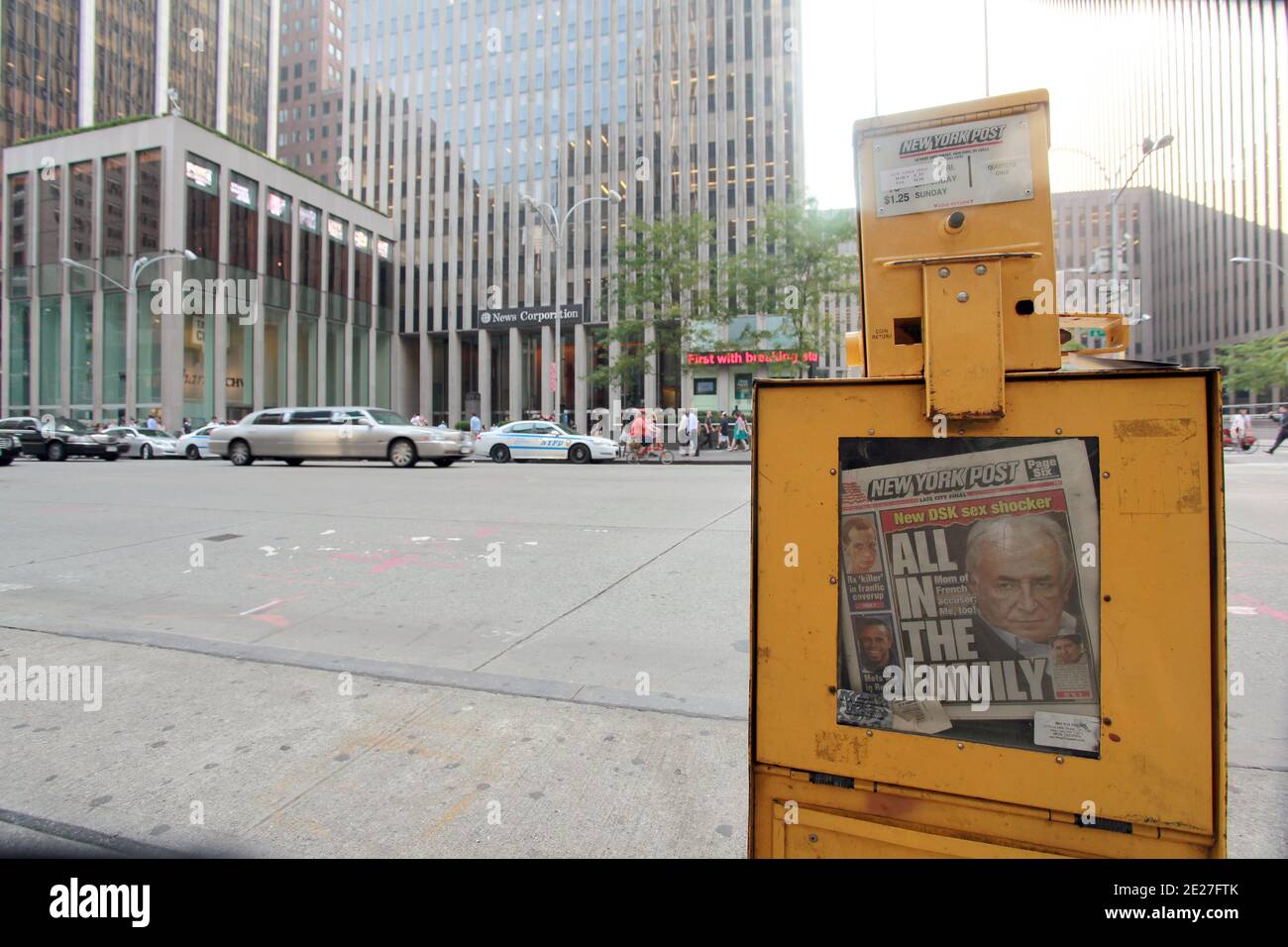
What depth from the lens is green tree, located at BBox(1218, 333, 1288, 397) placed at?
36906 mm

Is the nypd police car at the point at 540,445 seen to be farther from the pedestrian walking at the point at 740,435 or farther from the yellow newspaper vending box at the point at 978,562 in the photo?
the yellow newspaper vending box at the point at 978,562

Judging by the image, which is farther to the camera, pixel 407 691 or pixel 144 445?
pixel 144 445

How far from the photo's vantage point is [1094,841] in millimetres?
1562

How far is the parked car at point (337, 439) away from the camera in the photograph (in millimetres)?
18734

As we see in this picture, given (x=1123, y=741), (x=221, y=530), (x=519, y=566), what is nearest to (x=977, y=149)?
(x=1123, y=741)

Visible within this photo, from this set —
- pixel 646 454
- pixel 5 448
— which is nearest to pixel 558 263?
pixel 646 454

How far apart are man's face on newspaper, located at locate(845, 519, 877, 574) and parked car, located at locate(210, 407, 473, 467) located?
1791 centimetres

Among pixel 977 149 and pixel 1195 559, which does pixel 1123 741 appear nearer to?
pixel 1195 559

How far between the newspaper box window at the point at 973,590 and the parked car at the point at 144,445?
3312 centimetres

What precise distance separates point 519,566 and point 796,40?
2137 inches

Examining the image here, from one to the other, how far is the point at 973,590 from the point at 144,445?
1365 inches

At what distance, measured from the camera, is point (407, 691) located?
3510mm

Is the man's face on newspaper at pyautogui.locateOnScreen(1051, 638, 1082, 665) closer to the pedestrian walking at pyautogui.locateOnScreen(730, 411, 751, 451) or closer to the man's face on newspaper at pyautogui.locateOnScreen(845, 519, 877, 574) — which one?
the man's face on newspaper at pyautogui.locateOnScreen(845, 519, 877, 574)

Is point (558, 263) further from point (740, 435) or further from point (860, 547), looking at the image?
point (860, 547)
